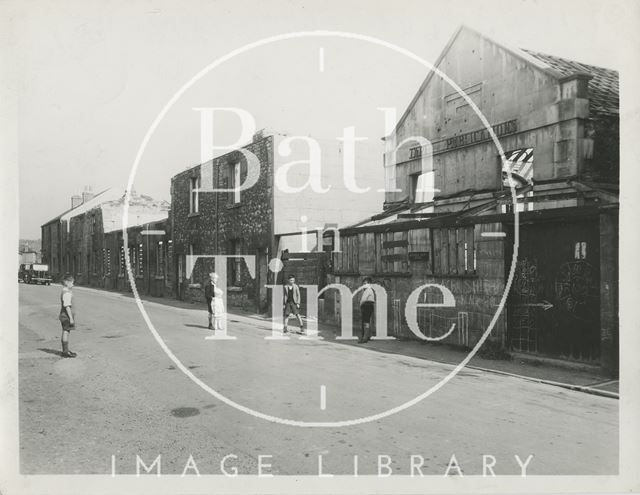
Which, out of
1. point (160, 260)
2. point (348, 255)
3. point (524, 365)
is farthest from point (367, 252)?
point (160, 260)

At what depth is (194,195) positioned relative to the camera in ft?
79.9

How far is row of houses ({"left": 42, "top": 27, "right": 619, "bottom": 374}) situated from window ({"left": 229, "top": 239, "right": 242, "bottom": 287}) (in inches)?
3.7

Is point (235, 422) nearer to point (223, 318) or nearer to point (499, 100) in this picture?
point (223, 318)

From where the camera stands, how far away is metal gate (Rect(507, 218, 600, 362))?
28.4 feet

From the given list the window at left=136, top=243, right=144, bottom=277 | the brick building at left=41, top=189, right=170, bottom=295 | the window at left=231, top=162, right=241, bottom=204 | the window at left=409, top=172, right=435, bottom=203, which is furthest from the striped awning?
the window at left=136, top=243, right=144, bottom=277

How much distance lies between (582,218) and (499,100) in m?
5.08

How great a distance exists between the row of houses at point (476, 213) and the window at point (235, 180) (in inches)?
3.2

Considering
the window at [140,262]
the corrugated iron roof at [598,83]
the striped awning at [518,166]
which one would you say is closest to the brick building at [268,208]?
the striped awning at [518,166]

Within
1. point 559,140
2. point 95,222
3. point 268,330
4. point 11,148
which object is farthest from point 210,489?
point 95,222

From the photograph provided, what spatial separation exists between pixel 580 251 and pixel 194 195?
18809 millimetres

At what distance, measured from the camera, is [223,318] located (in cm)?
1394

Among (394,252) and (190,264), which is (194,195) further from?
(394,252)

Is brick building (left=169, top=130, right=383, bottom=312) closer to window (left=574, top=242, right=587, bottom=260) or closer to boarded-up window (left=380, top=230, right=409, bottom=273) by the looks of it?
boarded-up window (left=380, top=230, right=409, bottom=273)

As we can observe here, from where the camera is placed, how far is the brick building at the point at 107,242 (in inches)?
1094
